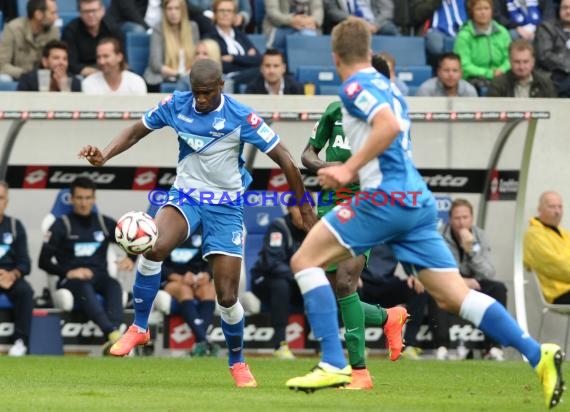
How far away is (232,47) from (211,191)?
20.4ft

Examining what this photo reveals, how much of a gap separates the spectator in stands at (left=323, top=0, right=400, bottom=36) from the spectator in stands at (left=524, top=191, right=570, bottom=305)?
135 inches

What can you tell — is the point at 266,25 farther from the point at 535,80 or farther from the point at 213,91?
the point at 213,91

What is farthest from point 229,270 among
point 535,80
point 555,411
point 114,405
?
point 535,80

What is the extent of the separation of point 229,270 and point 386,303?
190 inches

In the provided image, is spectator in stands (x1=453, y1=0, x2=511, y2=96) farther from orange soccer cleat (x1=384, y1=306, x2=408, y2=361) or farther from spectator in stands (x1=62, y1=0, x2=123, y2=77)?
orange soccer cleat (x1=384, y1=306, x2=408, y2=361)

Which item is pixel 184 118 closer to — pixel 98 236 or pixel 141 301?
pixel 141 301

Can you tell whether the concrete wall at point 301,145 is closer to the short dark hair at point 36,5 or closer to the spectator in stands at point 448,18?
the short dark hair at point 36,5

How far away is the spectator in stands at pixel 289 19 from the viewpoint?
16.3 meters

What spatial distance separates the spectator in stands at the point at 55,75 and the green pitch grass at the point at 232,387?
2.93 meters

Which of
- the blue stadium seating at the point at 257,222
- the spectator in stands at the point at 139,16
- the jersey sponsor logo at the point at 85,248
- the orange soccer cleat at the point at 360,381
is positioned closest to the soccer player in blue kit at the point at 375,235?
the orange soccer cleat at the point at 360,381

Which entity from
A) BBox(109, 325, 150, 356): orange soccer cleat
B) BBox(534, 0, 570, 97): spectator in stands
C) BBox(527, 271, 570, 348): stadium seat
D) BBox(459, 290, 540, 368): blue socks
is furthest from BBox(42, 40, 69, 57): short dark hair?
BBox(459, 290, 540, 368): blue socks

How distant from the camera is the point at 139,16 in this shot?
1603 centimetres

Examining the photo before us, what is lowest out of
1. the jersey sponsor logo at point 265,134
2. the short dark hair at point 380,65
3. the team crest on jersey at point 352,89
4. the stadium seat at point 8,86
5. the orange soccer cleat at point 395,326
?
the orange soccer cleat at point 395,326

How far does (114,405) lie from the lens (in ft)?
25.8
